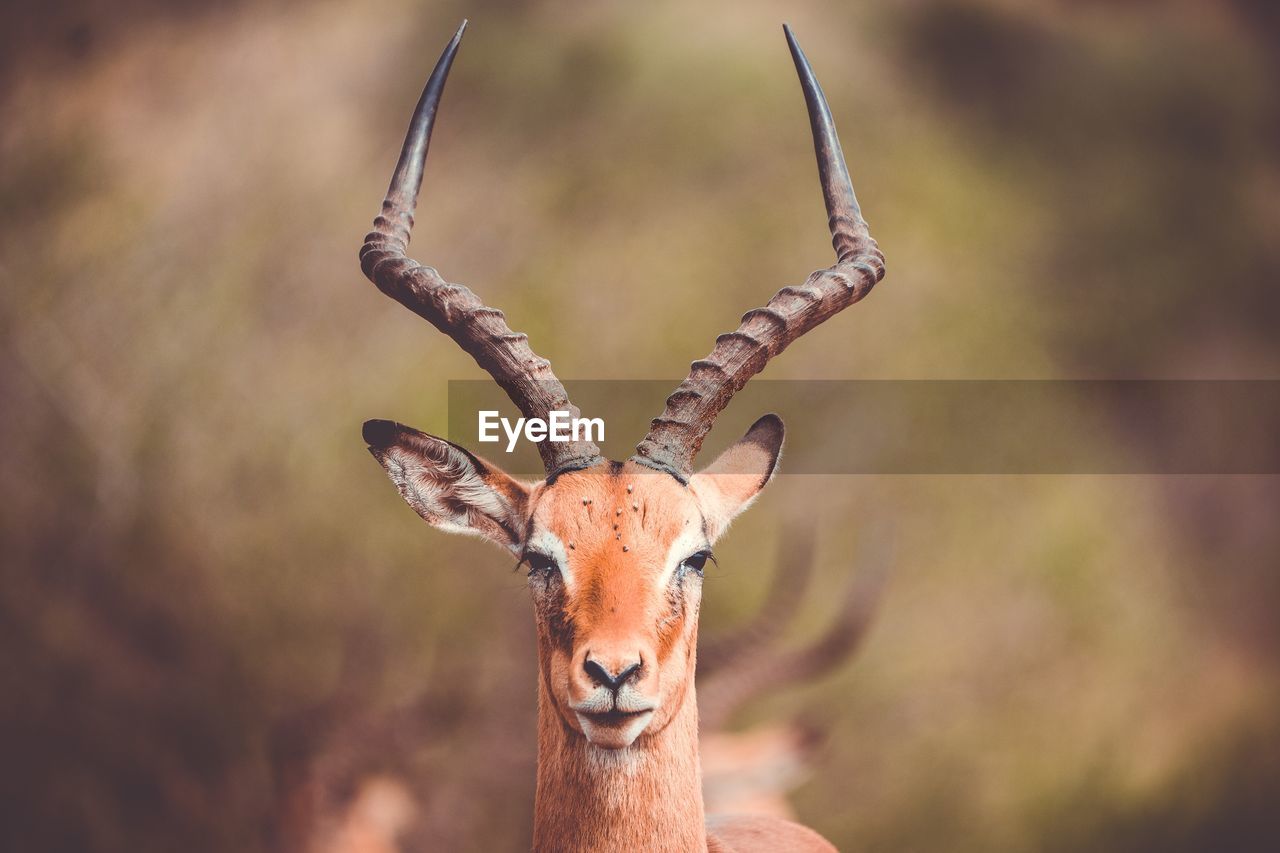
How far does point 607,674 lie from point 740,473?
818 mm

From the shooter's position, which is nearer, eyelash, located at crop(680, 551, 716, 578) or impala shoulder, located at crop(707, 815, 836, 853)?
eyelash, located at crop(680, 551, 716, 578)

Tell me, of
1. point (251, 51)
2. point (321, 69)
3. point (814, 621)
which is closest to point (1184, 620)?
point (814, 621)

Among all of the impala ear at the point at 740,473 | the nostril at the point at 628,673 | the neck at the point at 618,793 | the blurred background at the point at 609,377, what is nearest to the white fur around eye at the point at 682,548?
the impala ear at the point at 740,473

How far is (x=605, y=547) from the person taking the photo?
8.71 feet

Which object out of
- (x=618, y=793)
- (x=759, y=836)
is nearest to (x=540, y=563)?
(x=618, y=793)

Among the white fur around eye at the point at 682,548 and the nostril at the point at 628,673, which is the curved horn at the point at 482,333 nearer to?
the white fur around eye at the point at 682,548

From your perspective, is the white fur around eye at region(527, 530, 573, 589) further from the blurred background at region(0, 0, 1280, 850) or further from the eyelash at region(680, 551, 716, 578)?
the blurred background at region(0, 0, 1280, 850)

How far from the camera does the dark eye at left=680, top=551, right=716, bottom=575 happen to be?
8.98ft

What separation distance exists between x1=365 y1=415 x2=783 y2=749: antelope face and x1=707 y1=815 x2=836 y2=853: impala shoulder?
2.48 ft

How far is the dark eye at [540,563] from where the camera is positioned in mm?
2701

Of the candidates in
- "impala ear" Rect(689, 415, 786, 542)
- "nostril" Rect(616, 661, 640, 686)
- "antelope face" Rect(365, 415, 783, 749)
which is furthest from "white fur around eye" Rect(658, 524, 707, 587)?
"nostril" Rect(616, 661, 640, 686)

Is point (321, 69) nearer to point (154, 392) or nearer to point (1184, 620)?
point (154, 392)

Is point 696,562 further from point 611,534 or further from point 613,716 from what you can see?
point 613,716

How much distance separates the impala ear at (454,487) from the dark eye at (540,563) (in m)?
0.08
